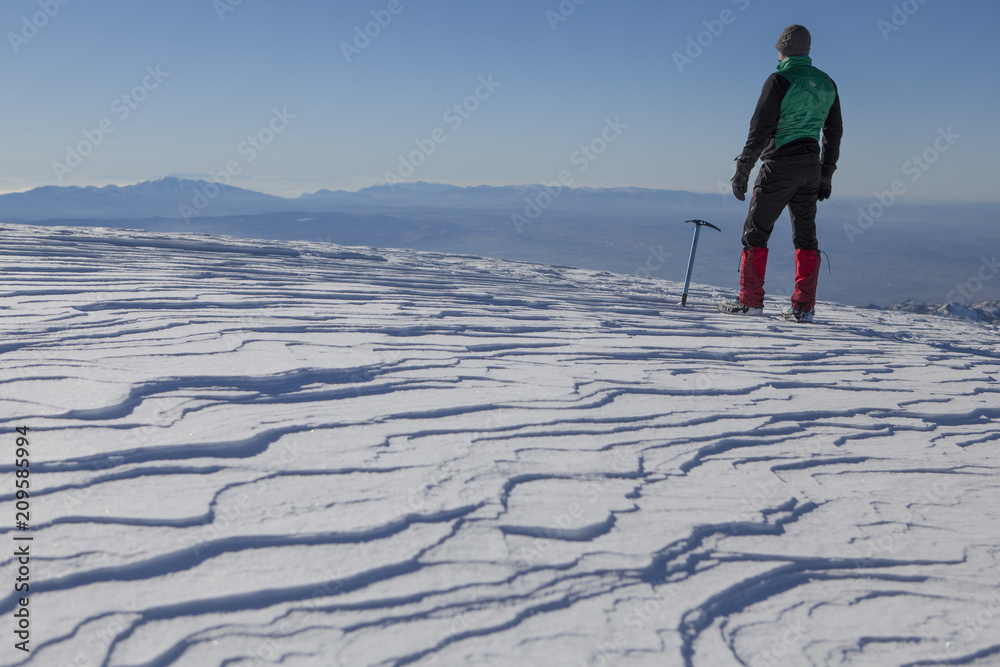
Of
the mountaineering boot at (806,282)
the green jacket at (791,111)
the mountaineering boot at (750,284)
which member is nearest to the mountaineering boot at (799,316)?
the mountaineering boot at (806,282)

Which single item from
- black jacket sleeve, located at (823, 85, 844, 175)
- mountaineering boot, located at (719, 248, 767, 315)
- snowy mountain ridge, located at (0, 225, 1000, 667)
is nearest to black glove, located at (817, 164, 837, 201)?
black jacket sleeve, located at (823, 85, 844, 175)

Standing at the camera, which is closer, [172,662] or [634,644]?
[172,662]

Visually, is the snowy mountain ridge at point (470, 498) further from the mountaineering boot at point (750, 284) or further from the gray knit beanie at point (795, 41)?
the gray knit beanie at point (795, 41)

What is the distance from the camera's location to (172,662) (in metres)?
1.03

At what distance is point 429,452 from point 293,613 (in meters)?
0.70

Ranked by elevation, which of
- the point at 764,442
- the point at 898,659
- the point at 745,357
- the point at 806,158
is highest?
the point at 806,158

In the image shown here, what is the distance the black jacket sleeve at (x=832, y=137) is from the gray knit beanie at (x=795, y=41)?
1.73 feet

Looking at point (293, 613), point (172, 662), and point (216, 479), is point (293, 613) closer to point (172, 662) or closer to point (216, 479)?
point (172, 662)

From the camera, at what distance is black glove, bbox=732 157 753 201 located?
4672mm

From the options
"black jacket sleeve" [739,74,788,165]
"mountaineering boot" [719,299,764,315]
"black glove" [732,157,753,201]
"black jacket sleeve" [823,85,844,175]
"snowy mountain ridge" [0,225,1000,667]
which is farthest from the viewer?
"mountaineering boot" [719,299,764,315]

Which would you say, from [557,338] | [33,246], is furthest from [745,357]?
[33,246]

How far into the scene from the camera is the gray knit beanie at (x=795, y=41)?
14.8 feet

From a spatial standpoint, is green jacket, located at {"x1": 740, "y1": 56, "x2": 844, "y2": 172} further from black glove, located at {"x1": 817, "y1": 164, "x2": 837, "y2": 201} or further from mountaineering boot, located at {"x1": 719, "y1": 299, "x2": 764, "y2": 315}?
mountaineering boot, located at {"x1": 719, "y1": 299, "x2": 764, "y2": 315}

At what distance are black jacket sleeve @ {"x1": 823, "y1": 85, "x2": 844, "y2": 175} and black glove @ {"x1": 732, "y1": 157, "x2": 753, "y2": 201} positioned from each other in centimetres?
83
